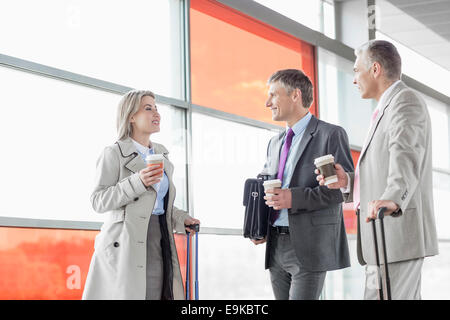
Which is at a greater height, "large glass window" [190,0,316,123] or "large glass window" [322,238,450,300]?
"large glass window" [190,0,316,123]

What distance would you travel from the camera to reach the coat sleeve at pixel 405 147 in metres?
2.29

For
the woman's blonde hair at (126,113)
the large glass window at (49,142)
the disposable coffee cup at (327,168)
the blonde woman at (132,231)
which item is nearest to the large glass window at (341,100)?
the large glass window at (49,142)

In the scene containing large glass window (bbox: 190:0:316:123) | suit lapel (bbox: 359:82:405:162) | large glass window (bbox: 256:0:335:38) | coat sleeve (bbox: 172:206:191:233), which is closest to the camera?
suit lapel (bbox: 359:82:405:162)

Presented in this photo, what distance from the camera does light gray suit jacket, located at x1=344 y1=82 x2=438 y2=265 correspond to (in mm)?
2332

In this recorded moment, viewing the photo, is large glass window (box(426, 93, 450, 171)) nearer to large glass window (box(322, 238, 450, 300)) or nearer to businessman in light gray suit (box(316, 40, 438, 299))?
large glass window (box(322, 238, 450, 300))

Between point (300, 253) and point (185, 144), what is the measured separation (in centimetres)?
238

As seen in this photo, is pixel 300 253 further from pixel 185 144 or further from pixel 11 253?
pixel 185 144

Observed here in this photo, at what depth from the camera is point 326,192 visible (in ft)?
9.48

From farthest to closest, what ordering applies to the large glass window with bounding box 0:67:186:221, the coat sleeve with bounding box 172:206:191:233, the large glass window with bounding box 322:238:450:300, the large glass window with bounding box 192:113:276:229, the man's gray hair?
1. the large glass window with bounding box 322:238:450:300
2. the large glass window with bounding box 192:113:276:229
3. the large glass window with bounding box 0:67:186:221
4. the coat sleeve with bounding box 172:206:191:233
5. the man's gray hair

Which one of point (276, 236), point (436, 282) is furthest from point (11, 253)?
point (436, 282)

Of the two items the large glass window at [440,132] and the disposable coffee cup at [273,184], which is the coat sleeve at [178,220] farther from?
the large glass window at [440,132]

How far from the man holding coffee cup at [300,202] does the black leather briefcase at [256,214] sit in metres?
0.04

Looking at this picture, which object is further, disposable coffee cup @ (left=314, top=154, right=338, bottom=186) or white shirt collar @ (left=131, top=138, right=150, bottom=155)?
white shirt collar @ (left=131, top=138, right=150, bottom=155)

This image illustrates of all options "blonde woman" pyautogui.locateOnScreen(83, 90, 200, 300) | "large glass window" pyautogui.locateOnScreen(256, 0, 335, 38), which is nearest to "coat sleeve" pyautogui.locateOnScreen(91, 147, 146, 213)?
"blonde woman" pyautogui.locateOnScreen(83, 90, 200, 300)
